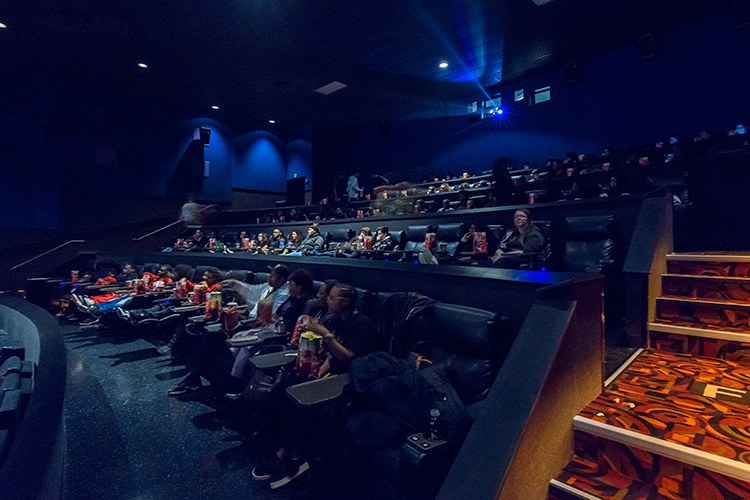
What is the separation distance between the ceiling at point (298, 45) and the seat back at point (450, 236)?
346 cm

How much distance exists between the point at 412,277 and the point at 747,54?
7.94m

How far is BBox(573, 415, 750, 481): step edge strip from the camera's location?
1186mm

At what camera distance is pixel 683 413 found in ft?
5.18

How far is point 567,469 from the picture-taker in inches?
58.8

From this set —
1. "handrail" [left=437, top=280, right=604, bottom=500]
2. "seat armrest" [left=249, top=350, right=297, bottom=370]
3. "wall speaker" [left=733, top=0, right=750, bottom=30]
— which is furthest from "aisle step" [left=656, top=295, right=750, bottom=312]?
"wall speaker" [left=733, top=0, right=750, bottom=30]

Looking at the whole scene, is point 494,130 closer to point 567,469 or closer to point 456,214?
point 456,214

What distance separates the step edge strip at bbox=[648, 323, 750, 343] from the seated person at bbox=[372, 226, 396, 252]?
136 inches

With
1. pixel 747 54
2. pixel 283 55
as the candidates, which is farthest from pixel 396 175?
pixel 747 54

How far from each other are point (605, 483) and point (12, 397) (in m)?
2.37

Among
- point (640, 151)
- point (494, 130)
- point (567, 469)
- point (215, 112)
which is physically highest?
point (215, 112)

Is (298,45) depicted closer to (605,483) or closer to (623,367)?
(623,367)

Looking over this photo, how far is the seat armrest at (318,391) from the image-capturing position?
62.1 inches

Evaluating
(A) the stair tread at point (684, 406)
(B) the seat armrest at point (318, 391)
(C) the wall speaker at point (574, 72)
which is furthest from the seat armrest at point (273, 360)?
(C) the wall speaker at point (574, 72)

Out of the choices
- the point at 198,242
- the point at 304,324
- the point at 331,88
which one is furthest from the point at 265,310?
the point at 331,88
